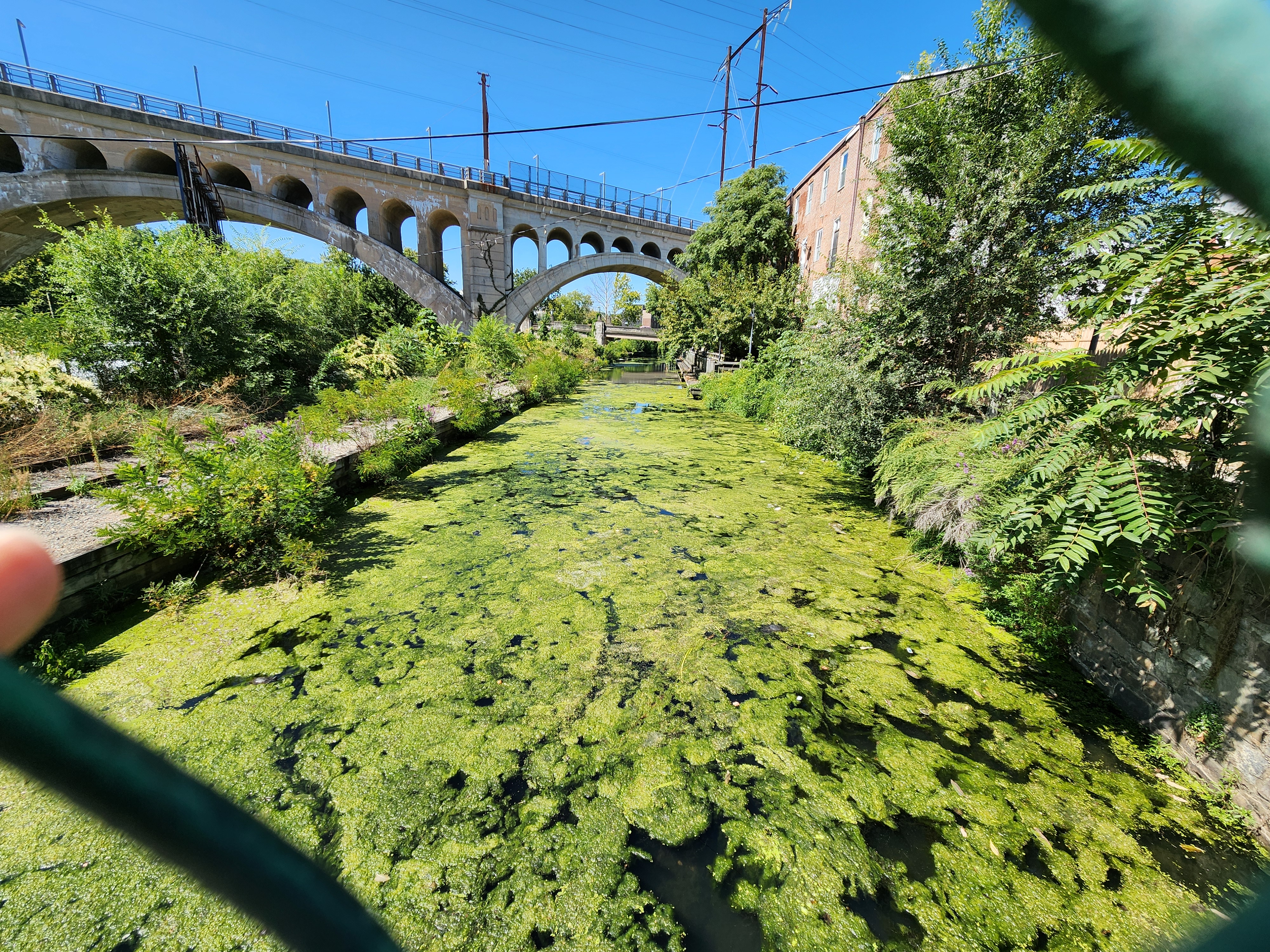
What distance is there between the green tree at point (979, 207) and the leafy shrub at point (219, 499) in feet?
20.0

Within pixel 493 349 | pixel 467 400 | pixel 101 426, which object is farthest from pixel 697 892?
pixel 493 349

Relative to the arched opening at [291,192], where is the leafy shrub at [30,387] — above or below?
below

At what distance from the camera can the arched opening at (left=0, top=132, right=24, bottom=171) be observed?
1977 cm

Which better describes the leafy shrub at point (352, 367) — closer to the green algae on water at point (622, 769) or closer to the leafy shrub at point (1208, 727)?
the green algae on water at point (622, 769)

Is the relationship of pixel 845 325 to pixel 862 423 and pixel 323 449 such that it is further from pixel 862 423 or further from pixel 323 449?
pixel 323 449

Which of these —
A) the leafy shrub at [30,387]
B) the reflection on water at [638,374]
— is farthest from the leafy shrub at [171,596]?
the reflection on water at [638,374]

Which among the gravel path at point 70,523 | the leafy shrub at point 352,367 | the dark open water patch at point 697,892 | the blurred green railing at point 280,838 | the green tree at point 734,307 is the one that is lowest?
the dark open water patch at point 697,892

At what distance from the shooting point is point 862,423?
688 cm

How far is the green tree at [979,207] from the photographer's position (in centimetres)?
525

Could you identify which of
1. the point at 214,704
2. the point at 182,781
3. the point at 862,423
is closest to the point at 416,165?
the point at 862,423

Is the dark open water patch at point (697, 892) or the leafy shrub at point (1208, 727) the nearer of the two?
the dark open water patch at point (697, 892)

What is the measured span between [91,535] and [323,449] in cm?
273

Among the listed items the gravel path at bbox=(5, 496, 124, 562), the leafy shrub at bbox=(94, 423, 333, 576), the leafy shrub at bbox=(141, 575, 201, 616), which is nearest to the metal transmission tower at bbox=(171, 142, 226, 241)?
the gravel path at bbox=(5, 496, 124, 562)

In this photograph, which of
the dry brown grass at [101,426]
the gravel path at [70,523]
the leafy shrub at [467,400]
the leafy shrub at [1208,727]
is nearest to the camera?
the leafy shrub at [1208,727]
